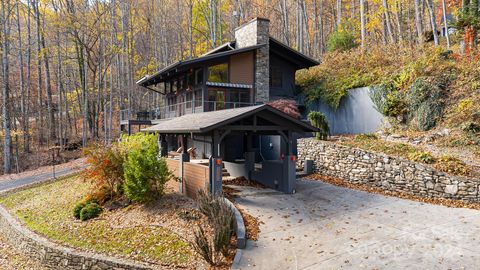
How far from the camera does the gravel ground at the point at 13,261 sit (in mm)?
9814

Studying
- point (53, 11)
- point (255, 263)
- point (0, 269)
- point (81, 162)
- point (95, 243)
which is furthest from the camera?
point (53, 11)

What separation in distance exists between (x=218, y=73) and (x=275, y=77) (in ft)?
16.9

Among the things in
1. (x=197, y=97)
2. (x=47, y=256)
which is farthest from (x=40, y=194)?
(x=197, y=97)

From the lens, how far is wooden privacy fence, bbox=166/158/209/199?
35.6 feet

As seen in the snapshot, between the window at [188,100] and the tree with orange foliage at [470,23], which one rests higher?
the tree with orange foliage at [470,23]

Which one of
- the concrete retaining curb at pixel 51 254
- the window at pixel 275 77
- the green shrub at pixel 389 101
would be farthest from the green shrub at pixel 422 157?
the window at pixel 275 77

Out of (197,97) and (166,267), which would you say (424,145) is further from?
(197,97)

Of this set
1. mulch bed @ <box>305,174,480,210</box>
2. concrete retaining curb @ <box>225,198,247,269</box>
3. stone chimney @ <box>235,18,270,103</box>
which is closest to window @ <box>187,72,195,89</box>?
stone chimney @ <box>235,18,270,103</box>

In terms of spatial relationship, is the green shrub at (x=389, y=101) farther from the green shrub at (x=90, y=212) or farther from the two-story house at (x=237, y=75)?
the green shrub at (x=90, y=212)

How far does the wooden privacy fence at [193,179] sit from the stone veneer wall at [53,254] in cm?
361

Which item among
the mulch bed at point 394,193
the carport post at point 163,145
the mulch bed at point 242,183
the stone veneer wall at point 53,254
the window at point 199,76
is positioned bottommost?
the stone veneer wall at point 53,254

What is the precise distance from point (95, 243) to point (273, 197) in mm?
6204

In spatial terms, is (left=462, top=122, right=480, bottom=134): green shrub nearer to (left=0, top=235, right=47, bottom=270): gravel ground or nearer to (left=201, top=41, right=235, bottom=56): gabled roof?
(left=201, top=41, right=235, bottom=56): gabled roof

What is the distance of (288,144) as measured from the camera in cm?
1237
